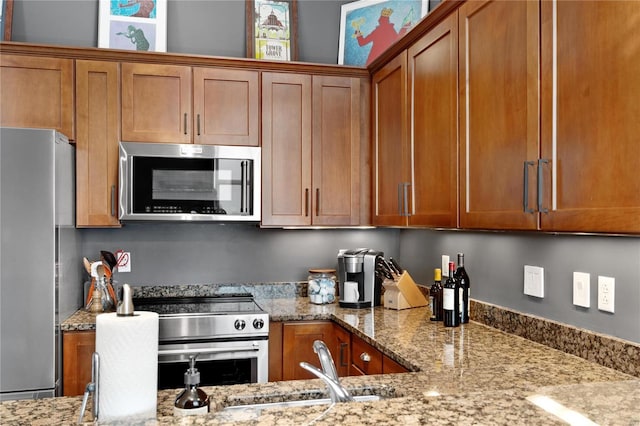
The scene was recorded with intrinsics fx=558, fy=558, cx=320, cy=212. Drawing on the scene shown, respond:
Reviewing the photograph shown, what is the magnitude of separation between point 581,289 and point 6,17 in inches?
127

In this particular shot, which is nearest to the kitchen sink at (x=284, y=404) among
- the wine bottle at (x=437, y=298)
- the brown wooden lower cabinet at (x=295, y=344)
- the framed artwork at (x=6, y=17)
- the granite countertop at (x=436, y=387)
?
the granite countertop at (x=436, y=387)

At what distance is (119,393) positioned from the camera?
1059 millimetres

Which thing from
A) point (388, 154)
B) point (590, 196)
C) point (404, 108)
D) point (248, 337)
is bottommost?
point (248, 337)

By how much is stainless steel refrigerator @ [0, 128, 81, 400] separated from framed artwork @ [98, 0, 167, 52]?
101 centimetres

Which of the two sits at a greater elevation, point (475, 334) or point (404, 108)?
point (404, 108)

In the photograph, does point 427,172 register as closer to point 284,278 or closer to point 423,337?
point 423,337

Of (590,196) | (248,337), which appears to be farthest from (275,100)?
(590,196)

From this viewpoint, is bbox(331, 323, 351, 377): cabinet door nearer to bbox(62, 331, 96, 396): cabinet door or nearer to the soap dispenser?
bbox(62, 331, 96, 396): cabinet door

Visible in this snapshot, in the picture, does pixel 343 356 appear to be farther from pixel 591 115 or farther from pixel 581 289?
pixel 591 115

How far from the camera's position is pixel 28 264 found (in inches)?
96.3

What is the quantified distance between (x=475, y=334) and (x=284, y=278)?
1.50 meters

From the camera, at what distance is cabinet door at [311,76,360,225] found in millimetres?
3234

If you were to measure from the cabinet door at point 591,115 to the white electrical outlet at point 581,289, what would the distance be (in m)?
0.37

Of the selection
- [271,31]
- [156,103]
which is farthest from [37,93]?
[271,31]
